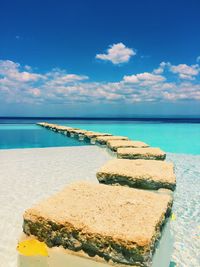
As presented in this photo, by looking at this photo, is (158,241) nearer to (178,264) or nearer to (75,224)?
(75,224)

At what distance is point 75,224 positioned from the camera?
2408mm

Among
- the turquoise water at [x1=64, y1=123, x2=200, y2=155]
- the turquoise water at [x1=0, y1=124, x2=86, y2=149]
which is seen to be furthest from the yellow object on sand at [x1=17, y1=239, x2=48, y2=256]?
the turquoise water at [x1=64, y1=123, x2=200, y2=155]

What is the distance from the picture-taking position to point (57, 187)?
6.12 metres

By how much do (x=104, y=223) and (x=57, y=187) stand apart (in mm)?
3853

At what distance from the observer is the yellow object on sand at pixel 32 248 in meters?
2.45

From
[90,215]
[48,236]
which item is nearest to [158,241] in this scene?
[90,215]

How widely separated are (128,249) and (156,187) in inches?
71.0

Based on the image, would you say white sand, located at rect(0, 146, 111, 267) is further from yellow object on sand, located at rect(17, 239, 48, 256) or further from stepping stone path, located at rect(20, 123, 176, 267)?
stepping stone path, located at rect(20, 123, 176, 267)

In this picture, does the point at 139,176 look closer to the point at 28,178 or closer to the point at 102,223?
the point at 102,223

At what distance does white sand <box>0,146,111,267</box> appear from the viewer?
3.85 m

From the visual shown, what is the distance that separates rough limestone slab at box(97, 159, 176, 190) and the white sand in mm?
1431

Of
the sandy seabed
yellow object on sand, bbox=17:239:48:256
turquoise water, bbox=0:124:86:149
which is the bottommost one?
turquoise water, bbox=0:124:86:149

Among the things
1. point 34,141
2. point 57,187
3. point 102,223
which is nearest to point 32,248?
point 102,223

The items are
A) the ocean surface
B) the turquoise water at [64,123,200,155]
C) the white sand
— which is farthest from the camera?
the turquoise water at [64,123,200,155]
